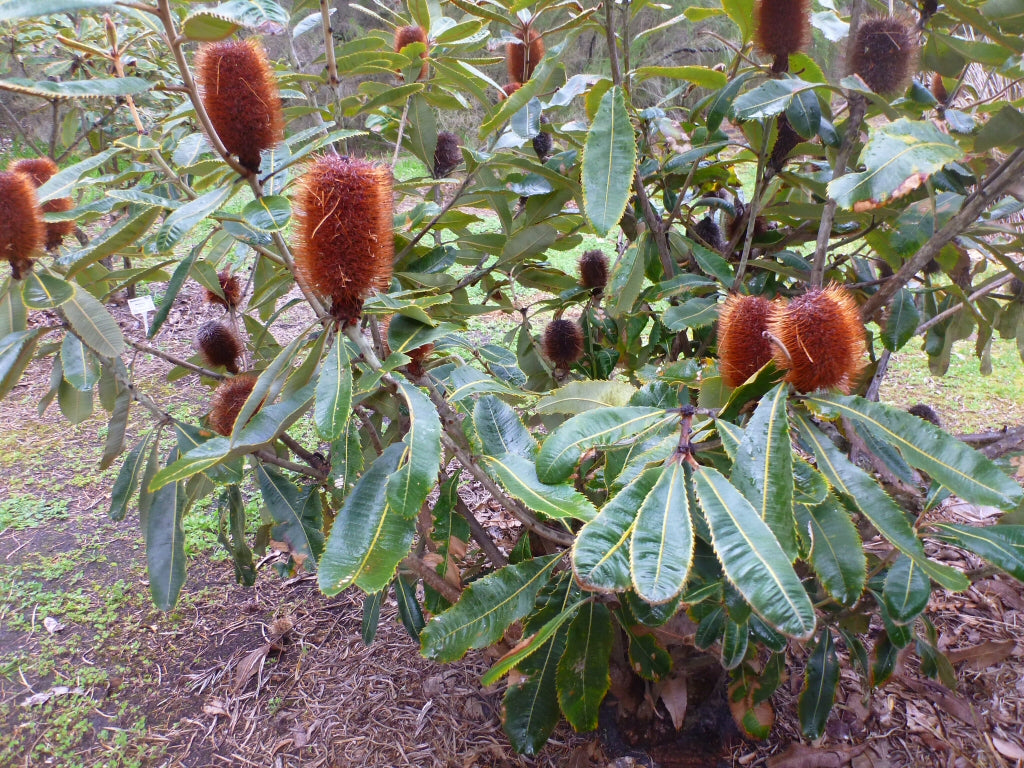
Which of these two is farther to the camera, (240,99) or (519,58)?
(519,58)

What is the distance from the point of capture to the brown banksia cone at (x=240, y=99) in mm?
840

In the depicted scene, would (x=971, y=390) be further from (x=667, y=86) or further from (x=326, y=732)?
(x=667, y=86)

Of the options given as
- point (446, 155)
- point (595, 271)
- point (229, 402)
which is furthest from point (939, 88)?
point (229, 402)

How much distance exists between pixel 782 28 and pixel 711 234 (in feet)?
1.80

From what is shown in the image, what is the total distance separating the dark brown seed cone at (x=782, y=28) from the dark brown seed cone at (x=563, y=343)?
669 millimetres

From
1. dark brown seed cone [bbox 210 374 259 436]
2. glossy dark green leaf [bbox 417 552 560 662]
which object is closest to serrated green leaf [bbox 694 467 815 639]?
glossy dark green leaf [bbox 417 552 560 662]

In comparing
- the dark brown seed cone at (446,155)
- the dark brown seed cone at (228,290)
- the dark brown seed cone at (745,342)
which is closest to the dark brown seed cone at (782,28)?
the dark brown seed cone at (745,342)

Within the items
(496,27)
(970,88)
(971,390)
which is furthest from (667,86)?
(970,88)

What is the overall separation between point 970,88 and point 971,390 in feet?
6.81

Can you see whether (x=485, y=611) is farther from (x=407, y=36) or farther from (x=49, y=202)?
(x=407, y=36)

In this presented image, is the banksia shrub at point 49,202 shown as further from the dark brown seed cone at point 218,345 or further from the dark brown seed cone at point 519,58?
the dark brown seed cone at point 519,58

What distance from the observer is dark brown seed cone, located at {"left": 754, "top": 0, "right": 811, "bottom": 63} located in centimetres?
112

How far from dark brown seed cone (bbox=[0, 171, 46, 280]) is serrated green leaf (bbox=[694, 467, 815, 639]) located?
3.64 ft

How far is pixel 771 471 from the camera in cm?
69
